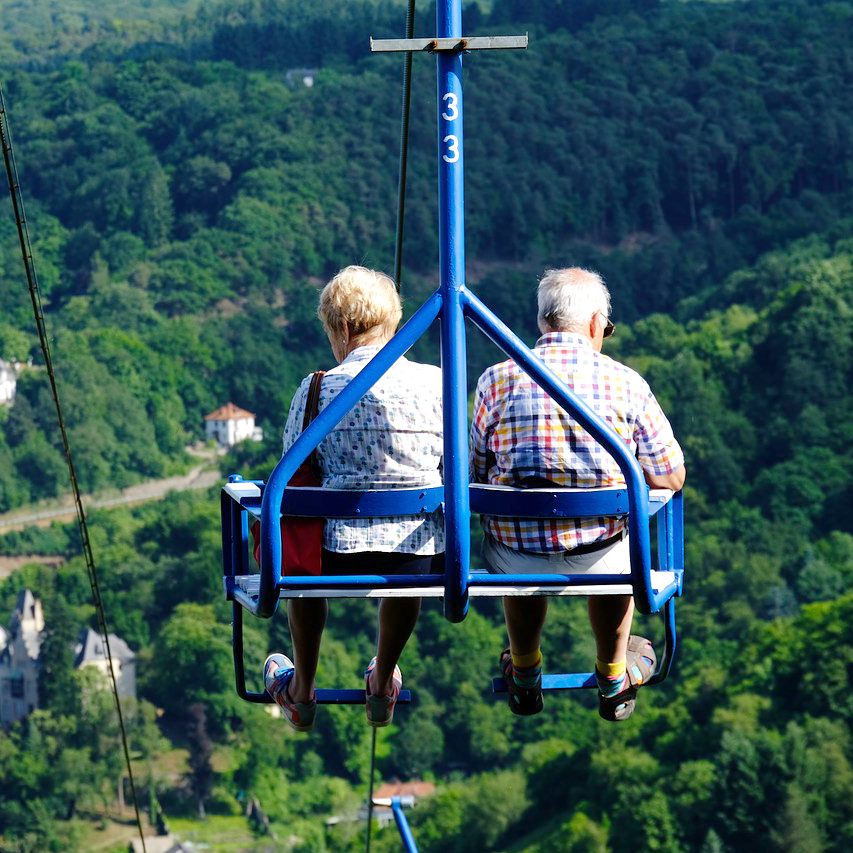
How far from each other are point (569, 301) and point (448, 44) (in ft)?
3.18

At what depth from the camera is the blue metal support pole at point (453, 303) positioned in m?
4.22

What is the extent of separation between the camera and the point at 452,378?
13.8 ft

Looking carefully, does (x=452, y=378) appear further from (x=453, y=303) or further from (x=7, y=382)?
(x=7, y=382)

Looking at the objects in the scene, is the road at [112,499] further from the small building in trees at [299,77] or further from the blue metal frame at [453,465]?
the blue metal frame at [453,465]

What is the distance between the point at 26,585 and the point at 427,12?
72706 mm

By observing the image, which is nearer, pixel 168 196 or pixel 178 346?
pixel 178 346

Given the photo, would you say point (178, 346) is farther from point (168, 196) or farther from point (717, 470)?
point (717, 470)

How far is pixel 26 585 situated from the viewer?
81875 millimetres

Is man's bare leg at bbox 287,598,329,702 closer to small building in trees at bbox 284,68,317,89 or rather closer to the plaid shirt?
the plaid shirt

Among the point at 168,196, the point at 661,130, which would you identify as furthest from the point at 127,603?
the point at 661,130

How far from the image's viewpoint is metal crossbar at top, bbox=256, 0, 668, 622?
4.22 metres

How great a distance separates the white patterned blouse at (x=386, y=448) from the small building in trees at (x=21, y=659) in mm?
70809

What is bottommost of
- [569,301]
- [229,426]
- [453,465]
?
[229,426]

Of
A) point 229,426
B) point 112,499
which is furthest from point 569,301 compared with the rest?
point 229,426
